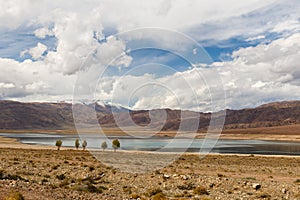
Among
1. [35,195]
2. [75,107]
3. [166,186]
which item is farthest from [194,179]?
[35,195]

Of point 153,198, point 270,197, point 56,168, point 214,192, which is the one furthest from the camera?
point 56,168

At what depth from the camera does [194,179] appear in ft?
103

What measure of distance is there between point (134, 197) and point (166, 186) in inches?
242

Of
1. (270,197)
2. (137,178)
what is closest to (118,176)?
(137,178)

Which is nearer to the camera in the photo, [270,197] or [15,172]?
[270,197]

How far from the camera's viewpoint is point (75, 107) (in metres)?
23.3

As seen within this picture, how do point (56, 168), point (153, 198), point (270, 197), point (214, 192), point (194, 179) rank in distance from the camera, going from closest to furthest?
point (153, 198), point (270, 197), point (214, 192), point (194, 179), point (56, 168)

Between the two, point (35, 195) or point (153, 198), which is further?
point (153, 198)

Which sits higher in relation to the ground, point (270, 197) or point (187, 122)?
point (187, 122)

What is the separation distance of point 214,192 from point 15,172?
19.1 m

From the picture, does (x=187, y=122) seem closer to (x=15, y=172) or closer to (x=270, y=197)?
(x=270, y=197)

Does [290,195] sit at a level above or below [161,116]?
below

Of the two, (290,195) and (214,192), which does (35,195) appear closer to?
(214,192)

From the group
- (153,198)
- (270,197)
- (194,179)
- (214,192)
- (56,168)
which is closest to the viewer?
(153,198)
